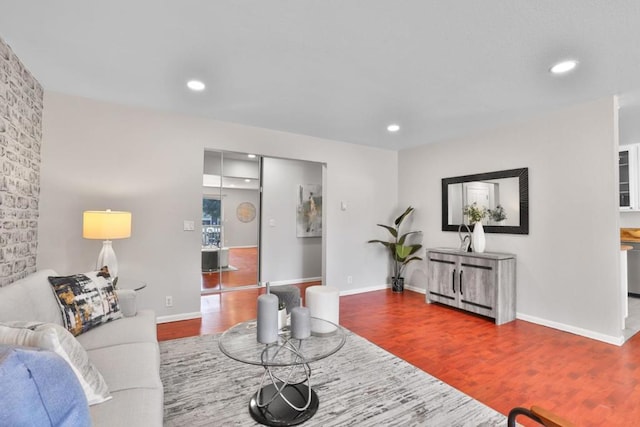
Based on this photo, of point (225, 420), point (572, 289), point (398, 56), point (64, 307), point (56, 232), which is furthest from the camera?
point (572, 289)

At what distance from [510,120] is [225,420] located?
13.9 feet

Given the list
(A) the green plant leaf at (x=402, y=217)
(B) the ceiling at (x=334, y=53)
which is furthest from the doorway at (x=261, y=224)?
(B) the ceiling at (x=334, y=53)

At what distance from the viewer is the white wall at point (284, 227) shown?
18.5ft

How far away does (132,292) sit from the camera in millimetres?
2592

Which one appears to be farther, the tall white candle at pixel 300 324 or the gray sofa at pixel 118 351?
the tall white candle at pixel 300 324

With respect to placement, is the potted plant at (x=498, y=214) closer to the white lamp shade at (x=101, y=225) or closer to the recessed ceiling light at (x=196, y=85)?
the recessed ceiling light at (x=196, y=85)

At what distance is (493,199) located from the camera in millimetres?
4113

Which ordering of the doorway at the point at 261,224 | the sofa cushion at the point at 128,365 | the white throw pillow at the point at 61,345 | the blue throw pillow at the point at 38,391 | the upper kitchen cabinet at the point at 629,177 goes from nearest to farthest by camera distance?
the blue throw pillow at the point at 38,391 < the white throw pillow at the point at 61,345 < the sofa cushion at the point at 128,365 < the upper kitchen cabinet at the point at 629,177 < the doorway at the point at 261,224

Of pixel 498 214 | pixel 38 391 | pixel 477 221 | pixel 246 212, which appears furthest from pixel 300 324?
pixel 246 212

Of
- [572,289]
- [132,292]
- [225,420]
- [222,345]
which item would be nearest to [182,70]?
[132,292]

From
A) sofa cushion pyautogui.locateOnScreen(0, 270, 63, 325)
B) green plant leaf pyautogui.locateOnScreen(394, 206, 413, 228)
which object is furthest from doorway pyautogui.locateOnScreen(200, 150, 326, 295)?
sofa cushion pyautogui.locateOnScreen(0, 270, 63, 325)

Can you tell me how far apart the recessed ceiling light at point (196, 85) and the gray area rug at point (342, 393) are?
2420 mm

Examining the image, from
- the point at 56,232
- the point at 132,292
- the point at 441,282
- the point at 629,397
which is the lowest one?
the point at 629,397

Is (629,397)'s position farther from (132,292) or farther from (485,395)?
(132,292)
